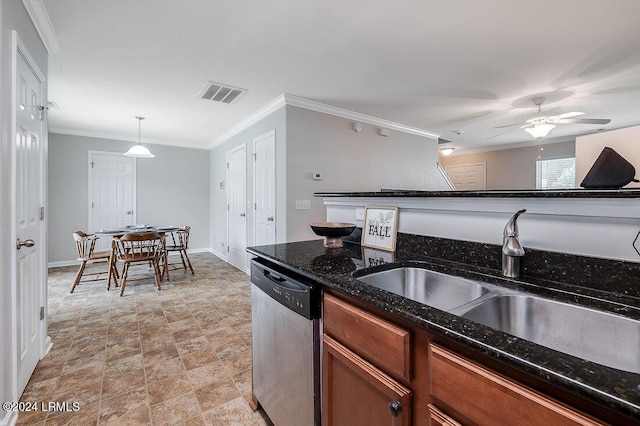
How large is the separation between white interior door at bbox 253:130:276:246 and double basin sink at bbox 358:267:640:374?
277 cm

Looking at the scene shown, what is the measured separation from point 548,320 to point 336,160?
3290mm

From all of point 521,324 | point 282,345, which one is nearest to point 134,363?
point 282,345

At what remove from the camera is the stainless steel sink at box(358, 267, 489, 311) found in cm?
109

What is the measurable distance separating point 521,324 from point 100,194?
21.4ft

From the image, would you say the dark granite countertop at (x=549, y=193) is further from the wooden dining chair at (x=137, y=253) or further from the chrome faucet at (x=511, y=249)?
the wooden dining chair at (x=137, y=253)

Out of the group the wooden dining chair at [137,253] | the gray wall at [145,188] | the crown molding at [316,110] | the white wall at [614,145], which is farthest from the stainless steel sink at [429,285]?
the gray wall at [145,188]

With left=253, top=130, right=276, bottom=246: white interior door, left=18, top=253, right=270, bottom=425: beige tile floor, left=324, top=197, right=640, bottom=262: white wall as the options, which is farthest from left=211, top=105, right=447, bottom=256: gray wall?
left=324, top=197, right=640, bottom=262: white wall

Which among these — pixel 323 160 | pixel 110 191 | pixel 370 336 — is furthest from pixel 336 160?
pixel 110 191

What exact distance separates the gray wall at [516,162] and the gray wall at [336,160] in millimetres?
2550

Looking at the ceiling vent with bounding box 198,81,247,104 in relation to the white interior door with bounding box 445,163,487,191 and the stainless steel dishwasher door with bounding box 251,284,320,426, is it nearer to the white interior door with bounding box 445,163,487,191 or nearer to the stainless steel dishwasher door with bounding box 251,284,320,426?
the stainless steel dishwasher door with bounding box 251,284,320,426

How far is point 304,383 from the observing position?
1.17 m

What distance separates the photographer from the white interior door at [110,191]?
5.23 metres

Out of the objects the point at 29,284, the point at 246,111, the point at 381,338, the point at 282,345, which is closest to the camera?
the point at 381,338

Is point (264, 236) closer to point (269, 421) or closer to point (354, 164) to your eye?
point (354, 164)
